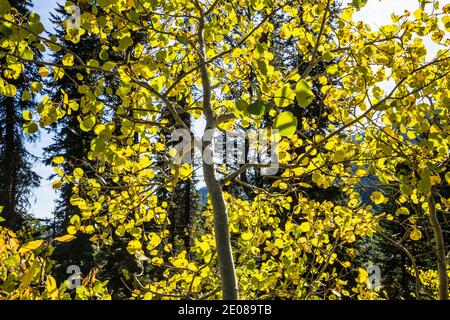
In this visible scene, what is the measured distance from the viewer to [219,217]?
241 centimetres

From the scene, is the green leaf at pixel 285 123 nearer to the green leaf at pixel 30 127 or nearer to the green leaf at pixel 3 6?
the green leaf at pixel 3 6

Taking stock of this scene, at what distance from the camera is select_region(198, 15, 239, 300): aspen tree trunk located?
229 centimetres

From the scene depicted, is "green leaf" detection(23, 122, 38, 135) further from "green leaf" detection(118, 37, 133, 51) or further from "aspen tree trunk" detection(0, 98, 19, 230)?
"aspen tree trunk" detection(0, 98, 19, 230)

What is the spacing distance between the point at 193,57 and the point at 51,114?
1.56m

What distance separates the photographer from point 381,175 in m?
2.20

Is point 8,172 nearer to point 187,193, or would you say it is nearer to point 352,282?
point 187,193

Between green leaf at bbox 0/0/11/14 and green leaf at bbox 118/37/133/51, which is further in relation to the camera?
green leaf at bbox 118/37/133/51

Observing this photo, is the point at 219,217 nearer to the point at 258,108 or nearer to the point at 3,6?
the point at 258,108

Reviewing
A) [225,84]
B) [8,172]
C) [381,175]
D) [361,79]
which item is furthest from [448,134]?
[8,172]

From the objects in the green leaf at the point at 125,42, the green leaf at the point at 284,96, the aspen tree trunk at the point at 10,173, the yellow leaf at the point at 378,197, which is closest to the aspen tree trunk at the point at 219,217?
the green leaf at the point at 125,42

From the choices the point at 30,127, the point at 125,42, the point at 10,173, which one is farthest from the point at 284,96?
the point at 10,173

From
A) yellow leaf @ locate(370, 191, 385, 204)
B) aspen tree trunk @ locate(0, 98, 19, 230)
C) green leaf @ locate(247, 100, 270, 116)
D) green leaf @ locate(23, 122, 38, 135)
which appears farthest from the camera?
aspen tree trunk @ locate(0, 98, 19, 230)

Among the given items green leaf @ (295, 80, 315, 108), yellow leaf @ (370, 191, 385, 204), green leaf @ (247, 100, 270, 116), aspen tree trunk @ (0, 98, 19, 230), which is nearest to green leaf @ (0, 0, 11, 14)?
green leaf @ (247, 100, 270, 116)

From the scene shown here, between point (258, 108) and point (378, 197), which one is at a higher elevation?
point (258, 108)
